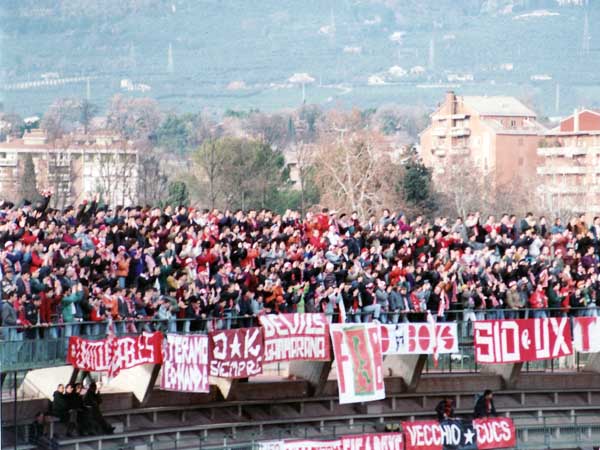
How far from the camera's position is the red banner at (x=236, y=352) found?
102 feet

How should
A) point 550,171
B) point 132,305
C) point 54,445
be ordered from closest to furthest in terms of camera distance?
point 54,445 < point 132,305 < point 550,171

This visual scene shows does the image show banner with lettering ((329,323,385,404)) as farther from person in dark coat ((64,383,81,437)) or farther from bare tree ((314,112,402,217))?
bare tree ((314,112,402,217))

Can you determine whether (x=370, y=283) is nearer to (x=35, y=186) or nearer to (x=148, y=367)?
(x=148, y=367)

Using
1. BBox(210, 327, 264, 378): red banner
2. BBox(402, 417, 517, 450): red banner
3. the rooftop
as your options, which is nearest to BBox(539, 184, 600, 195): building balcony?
the rooftop

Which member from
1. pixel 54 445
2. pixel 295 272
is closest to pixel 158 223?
pixel 295 272

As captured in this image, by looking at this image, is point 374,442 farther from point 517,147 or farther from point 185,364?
point 517,147

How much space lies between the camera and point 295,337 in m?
32.5

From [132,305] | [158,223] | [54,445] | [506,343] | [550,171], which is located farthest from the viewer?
[550,171]

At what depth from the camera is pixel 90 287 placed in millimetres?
29703

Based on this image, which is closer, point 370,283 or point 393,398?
point 370,283

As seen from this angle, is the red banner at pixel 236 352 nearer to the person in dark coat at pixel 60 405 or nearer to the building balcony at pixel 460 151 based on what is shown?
the person in dark coat at pixel 60 405

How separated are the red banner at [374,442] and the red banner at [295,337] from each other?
190cm

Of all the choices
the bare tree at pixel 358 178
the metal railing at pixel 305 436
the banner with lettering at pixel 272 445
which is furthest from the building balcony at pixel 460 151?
the banner with lettering at pixel 272 445

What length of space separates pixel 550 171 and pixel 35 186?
166 feet
